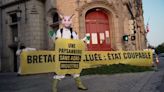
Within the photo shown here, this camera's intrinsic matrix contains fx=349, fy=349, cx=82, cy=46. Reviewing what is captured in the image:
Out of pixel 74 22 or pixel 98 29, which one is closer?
pixel 74 22

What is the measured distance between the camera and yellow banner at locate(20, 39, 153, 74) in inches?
354

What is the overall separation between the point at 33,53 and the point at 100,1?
8.78m

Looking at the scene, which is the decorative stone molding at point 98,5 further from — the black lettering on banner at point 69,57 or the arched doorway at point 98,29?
the black lettering on banner at point 69,57

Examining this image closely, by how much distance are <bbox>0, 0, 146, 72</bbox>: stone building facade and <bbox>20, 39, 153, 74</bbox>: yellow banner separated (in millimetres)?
4219

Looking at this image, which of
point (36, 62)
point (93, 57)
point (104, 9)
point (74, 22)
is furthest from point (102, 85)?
point (104, 9)

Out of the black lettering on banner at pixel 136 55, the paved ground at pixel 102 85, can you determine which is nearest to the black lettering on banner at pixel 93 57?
Result: the black lettering on banner at pixel 136 55

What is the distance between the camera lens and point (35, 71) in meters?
17.2

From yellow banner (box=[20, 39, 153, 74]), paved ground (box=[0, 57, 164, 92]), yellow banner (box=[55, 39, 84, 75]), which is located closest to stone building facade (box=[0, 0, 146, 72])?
yellow banner (box=[20, 39, 153, 74])

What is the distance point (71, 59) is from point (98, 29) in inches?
606

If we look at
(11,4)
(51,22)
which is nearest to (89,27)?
(51,22)

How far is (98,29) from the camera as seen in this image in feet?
80.3

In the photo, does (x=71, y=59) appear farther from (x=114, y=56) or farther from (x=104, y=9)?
(x=104, y=9)

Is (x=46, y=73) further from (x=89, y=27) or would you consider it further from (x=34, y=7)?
(x=34, y=7)

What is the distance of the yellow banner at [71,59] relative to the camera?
9000 mm
